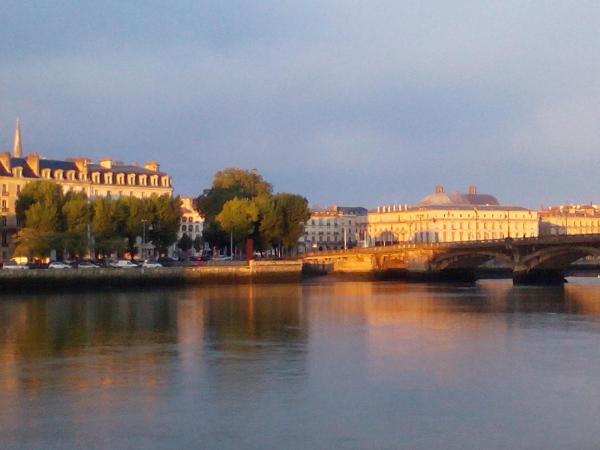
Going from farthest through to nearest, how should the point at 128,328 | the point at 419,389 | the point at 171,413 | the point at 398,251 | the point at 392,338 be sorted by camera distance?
1. the point at 398,251
2. the point at 128,328
3. the point at 392,338
4. the point at 419,389
5. the point at 171,413

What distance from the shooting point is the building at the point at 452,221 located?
546 ft

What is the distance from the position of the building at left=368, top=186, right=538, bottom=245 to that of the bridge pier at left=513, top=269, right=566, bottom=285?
7215 cm

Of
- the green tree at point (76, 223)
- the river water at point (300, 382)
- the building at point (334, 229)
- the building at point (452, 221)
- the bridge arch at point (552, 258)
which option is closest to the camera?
the river water at point (300, 382)

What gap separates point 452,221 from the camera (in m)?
167

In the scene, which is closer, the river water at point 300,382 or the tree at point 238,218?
the river water at point 300,382

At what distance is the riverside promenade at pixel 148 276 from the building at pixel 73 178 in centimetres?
1821

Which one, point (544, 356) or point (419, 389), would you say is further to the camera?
point (544, 356)

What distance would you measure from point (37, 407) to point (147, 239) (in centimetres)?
7346

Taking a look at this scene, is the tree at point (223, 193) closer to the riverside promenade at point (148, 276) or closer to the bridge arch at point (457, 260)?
the riverside promenade at point (148, 276)

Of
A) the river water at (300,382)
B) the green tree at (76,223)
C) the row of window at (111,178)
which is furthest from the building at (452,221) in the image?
the river water at (300,382)

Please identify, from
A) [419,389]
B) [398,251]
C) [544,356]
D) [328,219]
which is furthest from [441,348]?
[328,219]

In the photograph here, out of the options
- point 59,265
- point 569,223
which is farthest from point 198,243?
point 569,223

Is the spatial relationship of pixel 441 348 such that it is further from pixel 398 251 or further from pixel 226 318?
pixel 398 251

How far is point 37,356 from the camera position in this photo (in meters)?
29.7
